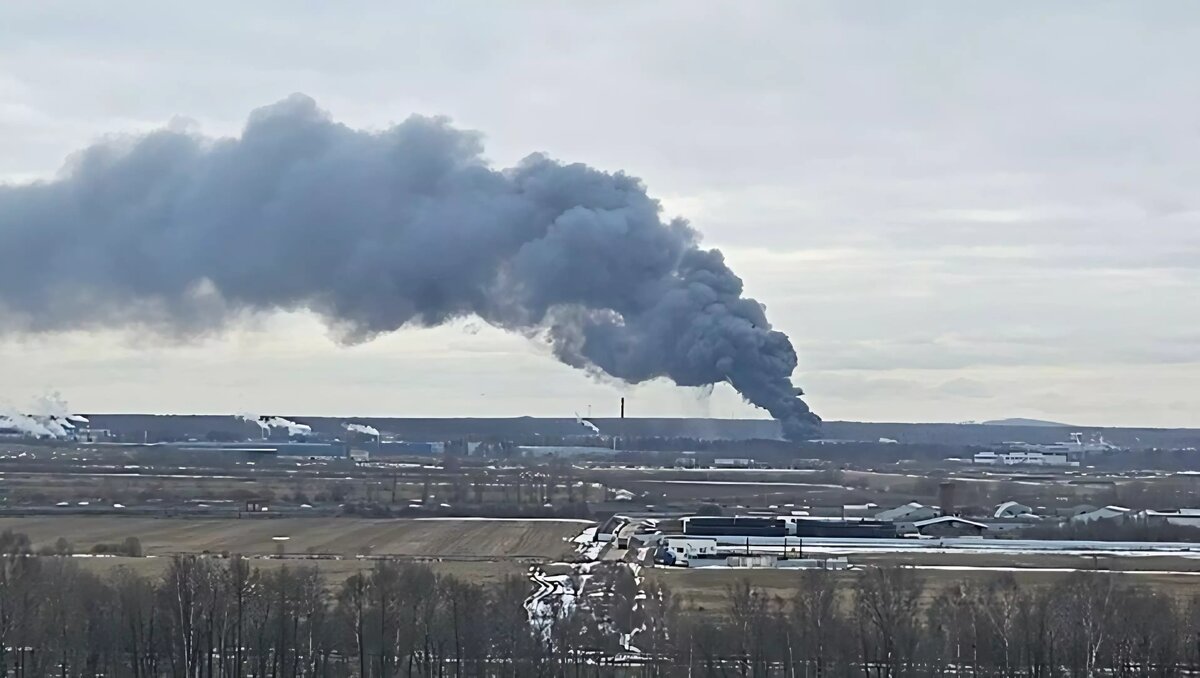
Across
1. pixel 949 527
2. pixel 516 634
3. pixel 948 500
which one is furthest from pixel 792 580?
pixel 948 500

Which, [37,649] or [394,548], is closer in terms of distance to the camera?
[37,649]

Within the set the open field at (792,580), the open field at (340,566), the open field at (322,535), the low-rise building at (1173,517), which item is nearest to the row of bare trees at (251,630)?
the open field at (792,580)

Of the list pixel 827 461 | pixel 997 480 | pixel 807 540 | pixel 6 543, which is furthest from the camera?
pixel 827 461

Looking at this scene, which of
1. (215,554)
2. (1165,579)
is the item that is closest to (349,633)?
(215,554)

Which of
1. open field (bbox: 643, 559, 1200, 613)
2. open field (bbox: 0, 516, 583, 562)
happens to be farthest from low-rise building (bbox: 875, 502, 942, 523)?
open field (bbox: 643, 559, 1200, 613)

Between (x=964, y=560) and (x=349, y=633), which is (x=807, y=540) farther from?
(x=349, y=633)

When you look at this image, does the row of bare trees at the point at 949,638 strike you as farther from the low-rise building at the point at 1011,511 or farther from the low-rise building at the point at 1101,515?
the low-rise building at the point at 1011,511

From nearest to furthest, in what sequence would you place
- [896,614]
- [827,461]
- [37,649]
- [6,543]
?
[37,649], [896,614], [6,543], [827,461]
